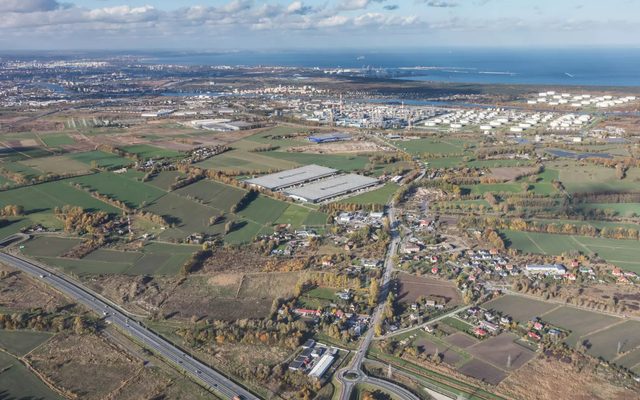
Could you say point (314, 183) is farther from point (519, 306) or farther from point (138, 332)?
point (138, 332)

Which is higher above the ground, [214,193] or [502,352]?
[214,193]

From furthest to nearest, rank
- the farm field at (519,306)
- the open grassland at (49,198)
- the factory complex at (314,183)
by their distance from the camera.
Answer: the factory complex at (314,183), the open grassland at (49,198), the farm field at (519,306)

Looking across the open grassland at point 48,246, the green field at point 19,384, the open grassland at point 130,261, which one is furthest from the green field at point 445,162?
the green field at point 19,384

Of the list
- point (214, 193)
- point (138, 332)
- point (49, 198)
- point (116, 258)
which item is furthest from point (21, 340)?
point (214, 193)

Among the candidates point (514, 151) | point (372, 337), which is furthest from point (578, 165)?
point (372, 337)

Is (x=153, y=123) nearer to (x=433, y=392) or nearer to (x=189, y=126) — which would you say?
(x=189, y=126)

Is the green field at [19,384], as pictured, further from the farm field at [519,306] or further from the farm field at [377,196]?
the farm field at [377,196]

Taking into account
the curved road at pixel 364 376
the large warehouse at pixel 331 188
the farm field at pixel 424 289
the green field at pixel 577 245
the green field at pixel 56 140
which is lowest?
the curved road at pixel 364 376
